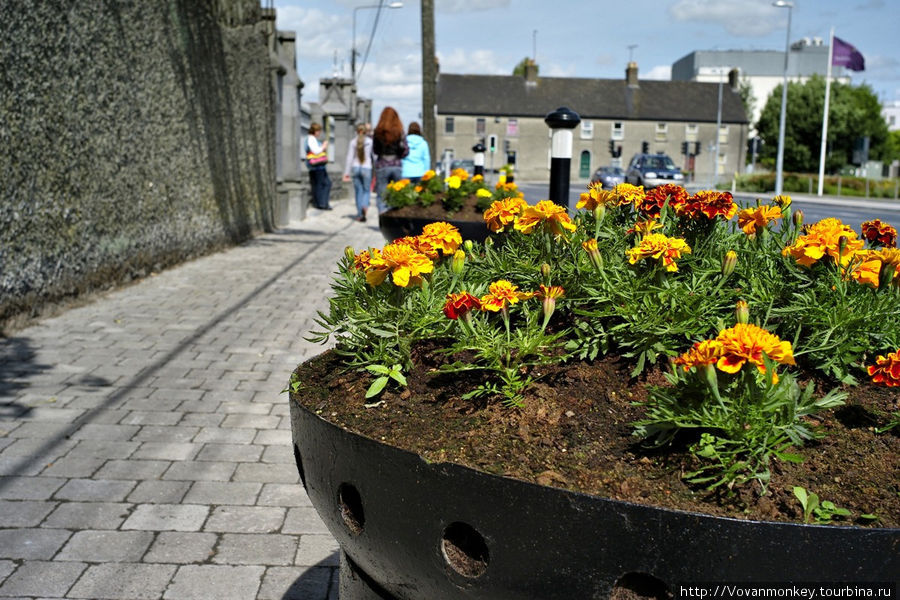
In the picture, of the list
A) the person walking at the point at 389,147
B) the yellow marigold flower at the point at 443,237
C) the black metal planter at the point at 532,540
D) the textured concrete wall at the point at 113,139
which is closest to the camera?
the black metal planter at the point at 532,540

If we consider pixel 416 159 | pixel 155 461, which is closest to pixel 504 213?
pixel 155 461

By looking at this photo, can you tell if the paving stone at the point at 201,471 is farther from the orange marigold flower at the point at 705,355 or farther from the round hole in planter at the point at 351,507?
the orange marigold flower at the point at 705,355

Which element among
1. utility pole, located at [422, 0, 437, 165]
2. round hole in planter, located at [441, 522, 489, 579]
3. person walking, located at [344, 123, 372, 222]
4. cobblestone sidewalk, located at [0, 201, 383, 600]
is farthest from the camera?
utility pole, located at [422, 0, 437, 165]

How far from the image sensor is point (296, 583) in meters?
3.25

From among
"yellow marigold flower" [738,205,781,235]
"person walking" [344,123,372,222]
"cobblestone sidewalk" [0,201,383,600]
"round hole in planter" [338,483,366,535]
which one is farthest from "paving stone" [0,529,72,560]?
"person walking" [344,123,372,222]

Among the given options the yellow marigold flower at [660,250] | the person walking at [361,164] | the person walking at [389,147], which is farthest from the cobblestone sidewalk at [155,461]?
the person walking at [361,164]

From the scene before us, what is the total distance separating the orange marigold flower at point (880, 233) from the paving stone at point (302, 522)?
2280mm

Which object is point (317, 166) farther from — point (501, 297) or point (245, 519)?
point (501, 297)

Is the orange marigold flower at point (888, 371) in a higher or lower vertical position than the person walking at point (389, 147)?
lower

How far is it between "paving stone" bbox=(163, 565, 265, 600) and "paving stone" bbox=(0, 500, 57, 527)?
2.61ft

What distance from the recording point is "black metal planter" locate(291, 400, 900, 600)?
1372 mm

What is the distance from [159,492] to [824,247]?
3.02 meters

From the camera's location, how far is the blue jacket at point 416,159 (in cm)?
1555

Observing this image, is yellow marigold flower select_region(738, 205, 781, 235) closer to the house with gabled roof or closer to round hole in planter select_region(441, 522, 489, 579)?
round hole in planter select_region(441, 522, 489, 579)
